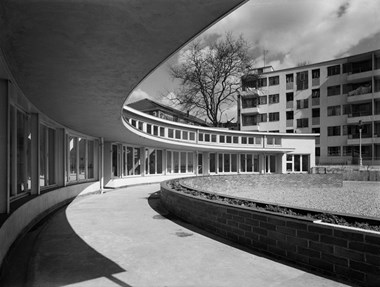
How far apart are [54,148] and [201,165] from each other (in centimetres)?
1623

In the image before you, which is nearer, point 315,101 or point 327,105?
point 327,105

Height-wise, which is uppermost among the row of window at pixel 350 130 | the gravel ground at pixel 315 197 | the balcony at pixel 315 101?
the balcony at pixel 315 101

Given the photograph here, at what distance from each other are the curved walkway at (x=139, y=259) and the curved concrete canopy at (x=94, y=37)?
311 cm

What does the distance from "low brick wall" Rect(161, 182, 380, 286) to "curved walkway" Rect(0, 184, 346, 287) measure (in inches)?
10.0

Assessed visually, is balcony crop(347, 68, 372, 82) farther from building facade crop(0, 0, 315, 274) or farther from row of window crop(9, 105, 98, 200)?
row of window crop(9, 105, 98, 200)

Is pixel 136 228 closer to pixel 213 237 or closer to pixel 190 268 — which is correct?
pixel 213 237

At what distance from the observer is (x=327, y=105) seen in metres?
46.5

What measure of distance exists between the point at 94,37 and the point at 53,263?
3773 mm

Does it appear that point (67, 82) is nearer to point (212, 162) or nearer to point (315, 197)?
point (315, 197)

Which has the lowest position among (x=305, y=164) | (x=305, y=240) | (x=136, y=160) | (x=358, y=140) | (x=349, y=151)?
(x=305, y=164)

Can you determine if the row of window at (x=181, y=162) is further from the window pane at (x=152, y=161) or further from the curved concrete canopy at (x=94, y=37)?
the curved concrete canopy at (x=94, y=37)

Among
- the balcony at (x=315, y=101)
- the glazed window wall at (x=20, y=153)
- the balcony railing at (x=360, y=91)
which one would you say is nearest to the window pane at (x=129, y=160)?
the glazed window wall at (x=20, y=153)

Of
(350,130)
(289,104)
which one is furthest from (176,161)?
(289,104)

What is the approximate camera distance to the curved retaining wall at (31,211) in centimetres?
532
